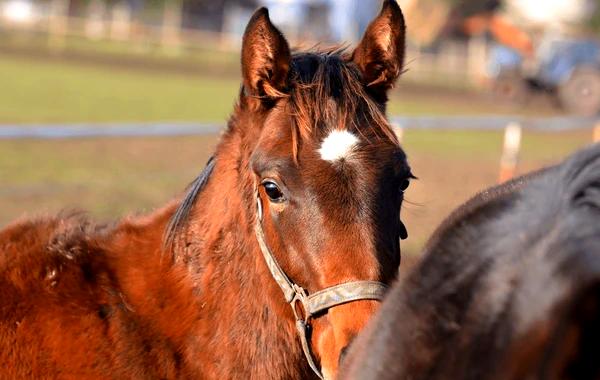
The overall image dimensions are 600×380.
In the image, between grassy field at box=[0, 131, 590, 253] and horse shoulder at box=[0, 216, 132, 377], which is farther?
grassy field at box=[0, 131, 590, 253]

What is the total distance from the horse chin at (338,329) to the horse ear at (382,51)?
0.92 metres

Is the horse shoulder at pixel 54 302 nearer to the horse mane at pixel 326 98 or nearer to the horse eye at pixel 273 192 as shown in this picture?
the horse mane at pixel 326 98

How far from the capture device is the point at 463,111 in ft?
92.0

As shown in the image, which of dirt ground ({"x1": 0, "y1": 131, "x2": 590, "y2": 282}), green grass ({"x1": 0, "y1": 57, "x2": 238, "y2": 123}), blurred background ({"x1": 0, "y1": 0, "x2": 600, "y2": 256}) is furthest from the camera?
green grass ({"x1": 0, "y1": 57, "x2": 238, "y2": 123})

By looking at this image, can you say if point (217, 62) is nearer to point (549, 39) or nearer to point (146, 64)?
point (146, 64)

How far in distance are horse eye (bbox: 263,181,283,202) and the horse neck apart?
14 centimetres

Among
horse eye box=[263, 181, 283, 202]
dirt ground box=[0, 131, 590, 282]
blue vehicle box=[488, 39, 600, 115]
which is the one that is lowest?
dirt ground box=[0, 131, 590, 282]

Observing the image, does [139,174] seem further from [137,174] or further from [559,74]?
[559,74]

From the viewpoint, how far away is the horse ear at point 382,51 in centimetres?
332

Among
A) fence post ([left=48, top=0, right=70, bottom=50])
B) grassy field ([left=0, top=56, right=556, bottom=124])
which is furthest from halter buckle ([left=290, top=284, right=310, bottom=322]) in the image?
fence post ([left=48, top=0, right=70, bottom=50])

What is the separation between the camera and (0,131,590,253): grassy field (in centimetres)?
1070

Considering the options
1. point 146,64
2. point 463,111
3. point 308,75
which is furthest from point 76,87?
point 308,75

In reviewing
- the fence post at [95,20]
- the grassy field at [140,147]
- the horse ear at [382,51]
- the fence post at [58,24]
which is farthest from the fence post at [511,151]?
the fence post at [95,20]

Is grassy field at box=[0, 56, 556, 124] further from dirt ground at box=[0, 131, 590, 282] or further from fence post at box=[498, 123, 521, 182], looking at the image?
fence post at box=[498, 123, 521, 182]
